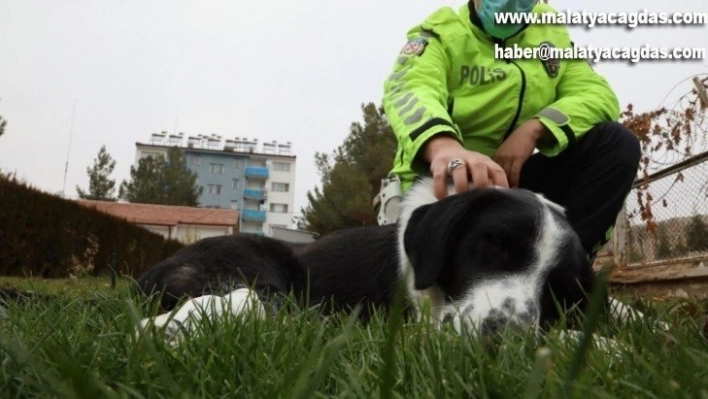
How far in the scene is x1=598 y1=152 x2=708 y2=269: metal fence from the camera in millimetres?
7078

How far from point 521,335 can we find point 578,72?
3.20 meters

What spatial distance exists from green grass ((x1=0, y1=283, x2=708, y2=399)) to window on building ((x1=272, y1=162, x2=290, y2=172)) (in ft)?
312

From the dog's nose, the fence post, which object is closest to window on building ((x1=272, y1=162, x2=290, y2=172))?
the fence post

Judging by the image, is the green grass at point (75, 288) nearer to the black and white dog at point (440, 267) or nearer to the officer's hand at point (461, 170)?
the black and white dog at point (440, 267)

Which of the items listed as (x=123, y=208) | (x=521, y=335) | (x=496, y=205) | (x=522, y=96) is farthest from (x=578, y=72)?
(x=123, y=208)

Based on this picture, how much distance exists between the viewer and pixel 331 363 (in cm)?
105

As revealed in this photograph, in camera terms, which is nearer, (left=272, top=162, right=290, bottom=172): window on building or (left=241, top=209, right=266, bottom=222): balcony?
(left=241, top=209, right=266, bottom=222): balcony

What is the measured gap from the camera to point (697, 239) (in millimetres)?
7180

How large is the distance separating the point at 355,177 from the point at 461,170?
32.6 m

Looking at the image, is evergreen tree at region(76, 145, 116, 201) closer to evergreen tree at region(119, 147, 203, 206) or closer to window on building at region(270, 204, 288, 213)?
evergreen tree at region(119, 147, 203, 206)

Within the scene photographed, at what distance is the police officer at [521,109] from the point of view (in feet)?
13.0

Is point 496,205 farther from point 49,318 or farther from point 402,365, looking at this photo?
point 49,318

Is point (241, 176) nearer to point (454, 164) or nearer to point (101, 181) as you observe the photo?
point (101, 181)

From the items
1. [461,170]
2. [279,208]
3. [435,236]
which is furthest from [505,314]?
[279,208]
